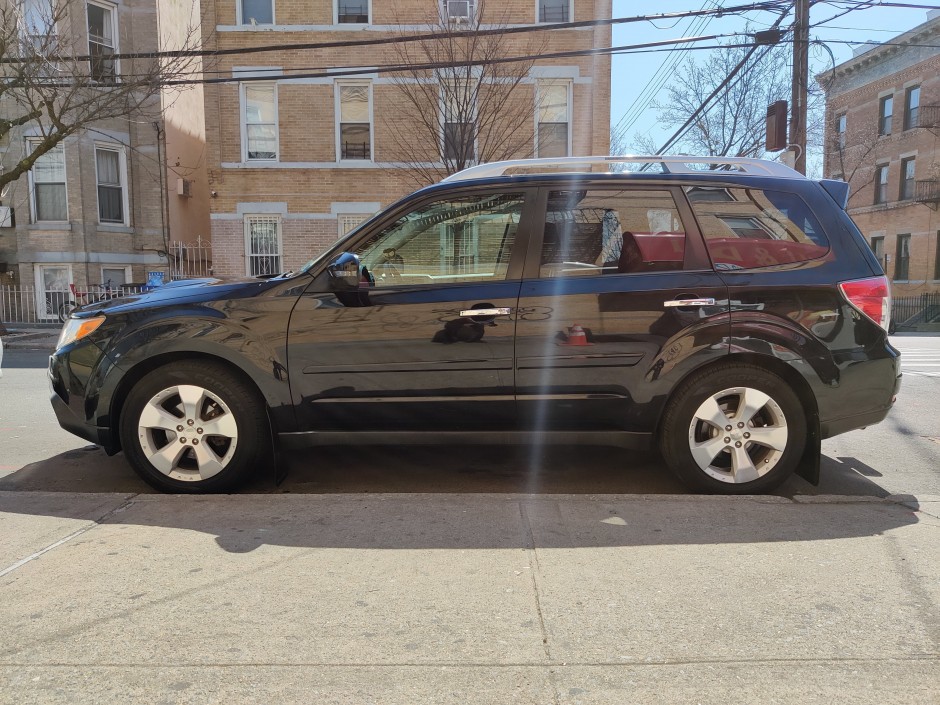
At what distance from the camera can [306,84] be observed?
1658 centimetres

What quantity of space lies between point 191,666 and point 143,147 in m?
18.8

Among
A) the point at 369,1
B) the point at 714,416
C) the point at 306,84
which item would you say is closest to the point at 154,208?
the point at 306,84

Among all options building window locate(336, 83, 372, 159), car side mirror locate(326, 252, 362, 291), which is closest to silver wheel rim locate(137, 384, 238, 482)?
car side mirror locate(326, 252, 362, 291)

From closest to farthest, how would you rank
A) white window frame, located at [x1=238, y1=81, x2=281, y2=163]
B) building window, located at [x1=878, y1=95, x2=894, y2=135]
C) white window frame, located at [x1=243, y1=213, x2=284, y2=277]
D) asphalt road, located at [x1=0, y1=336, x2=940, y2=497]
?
asphalt road, located at [x1=0, y1=336, x2=940, y2=497], white window frame, located at [x1=238, y1=81, x2=281, y2=163], white window frame, located at [x1=243, y1=213, x2=284, y2=277], building window, located at [x1=878, y1=95, x2=894, y2=135]

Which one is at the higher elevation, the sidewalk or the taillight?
the taillight

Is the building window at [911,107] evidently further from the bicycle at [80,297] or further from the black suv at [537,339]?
the bicycle at [80,297]

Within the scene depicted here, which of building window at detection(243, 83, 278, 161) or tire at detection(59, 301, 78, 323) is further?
building window at detection(243, 83, 278, 161)

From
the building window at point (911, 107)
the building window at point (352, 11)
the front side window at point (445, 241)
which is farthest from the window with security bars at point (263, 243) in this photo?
the building window at point (911, 107)

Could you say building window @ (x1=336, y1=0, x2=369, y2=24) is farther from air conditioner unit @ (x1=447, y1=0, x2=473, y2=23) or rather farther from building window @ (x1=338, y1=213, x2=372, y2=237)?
building window @ (x1=338, y1=213, x2=372, y2=237)

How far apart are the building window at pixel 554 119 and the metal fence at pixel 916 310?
1670cm

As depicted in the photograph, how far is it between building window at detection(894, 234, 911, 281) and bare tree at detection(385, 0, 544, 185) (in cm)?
2181

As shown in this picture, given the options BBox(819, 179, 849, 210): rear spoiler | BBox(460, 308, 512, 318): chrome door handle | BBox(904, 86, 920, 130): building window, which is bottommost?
BBox(460, 308, 512, 318): chrome door handle

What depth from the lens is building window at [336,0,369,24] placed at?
16594 mm

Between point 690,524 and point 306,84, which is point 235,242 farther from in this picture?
point 690,524
